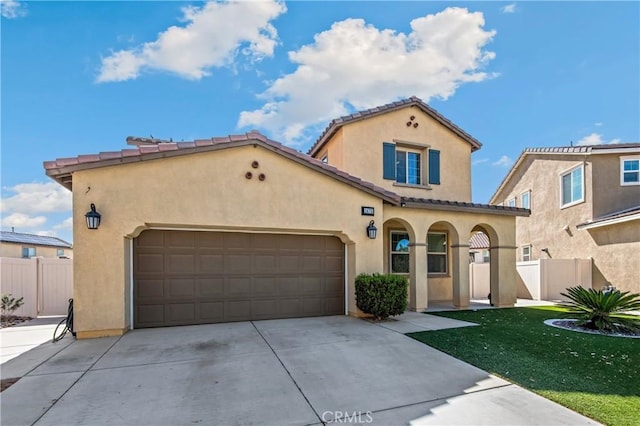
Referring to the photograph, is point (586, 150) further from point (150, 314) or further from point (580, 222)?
point (150, 314)

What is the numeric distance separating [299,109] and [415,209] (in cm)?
919

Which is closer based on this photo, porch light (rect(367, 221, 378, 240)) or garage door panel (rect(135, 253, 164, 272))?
garage door panel (rect(135, 253, 164, 272))

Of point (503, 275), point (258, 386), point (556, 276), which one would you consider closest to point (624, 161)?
point (556, 276)

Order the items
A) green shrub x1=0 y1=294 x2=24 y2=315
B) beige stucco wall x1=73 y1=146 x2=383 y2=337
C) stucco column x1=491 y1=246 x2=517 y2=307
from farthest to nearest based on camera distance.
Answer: stucco column x1=491 y1=246 x2=517 y2=307 → green shrub x1=0 y1=294 x2=24 y2=315 → beige stucco wall x1=73 y1=146 x2=383 y2=337

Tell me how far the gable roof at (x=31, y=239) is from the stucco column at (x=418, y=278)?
29782 millimetres

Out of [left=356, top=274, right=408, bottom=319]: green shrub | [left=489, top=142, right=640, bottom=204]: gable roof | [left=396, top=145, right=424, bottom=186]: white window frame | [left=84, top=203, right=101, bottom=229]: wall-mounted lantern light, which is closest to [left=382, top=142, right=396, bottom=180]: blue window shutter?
[left=396, top=145, right=424, bottom=186]: white window frame

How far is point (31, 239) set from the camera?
93.0 feet

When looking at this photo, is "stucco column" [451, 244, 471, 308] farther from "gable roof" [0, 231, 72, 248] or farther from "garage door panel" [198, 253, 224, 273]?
"gable roof" [0, 231, 72, 248]

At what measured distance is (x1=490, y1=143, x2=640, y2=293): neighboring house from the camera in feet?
44.3

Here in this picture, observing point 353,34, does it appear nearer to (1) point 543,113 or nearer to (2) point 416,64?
(2) point 416,64

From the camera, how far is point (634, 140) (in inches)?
626

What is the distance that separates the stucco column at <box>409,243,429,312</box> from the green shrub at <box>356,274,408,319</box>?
184cm

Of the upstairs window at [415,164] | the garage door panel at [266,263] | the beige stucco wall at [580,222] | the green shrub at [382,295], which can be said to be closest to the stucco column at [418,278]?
the green shrub at [382,295]

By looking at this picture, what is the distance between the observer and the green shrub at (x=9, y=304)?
9.14 m
